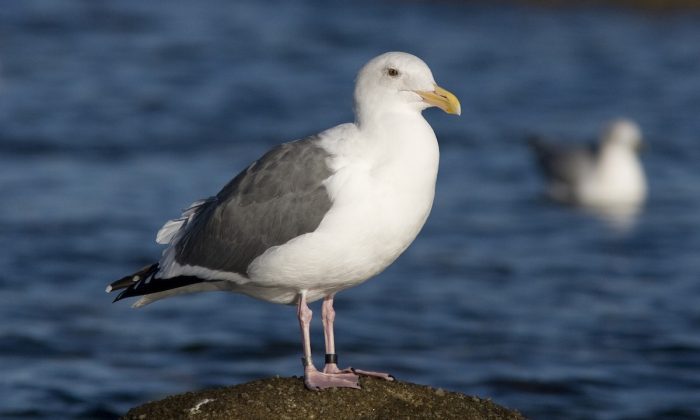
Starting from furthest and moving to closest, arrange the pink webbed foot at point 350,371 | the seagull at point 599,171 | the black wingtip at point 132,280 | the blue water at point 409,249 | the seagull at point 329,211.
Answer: the seagull at point 599,171
the blue water at point 409,249
the black wingtip at point 132,280
the pink webbed foot at point 350,371
the seagull at point 329,211

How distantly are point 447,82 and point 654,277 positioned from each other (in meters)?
7.37

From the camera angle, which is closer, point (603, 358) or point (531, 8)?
point (603, 358)

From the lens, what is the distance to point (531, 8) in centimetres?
2658

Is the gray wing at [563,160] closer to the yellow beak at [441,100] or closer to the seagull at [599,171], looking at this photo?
the seagull at [599,171]

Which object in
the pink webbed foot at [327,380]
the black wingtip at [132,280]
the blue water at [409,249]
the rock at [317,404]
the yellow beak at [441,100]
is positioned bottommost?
the rock at [317,404]

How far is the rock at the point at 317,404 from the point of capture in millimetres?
5699

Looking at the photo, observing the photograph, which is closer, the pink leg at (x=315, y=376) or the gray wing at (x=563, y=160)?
the pink leg at (x=315, y=376)

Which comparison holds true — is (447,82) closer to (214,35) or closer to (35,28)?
(214,35)

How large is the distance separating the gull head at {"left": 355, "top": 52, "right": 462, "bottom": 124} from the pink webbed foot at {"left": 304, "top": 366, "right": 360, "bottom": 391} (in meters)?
1.17

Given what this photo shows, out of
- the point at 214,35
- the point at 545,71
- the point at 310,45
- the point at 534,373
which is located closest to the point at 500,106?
the point at 545,71

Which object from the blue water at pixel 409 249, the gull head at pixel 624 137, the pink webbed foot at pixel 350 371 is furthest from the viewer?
the gull head at pixel 624 137

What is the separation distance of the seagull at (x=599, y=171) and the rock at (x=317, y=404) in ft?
34.3

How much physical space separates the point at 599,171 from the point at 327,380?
11.6m

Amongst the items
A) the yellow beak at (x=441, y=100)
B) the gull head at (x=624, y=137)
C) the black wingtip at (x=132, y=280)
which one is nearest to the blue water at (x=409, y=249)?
the gull head at (x=624, y=137)
